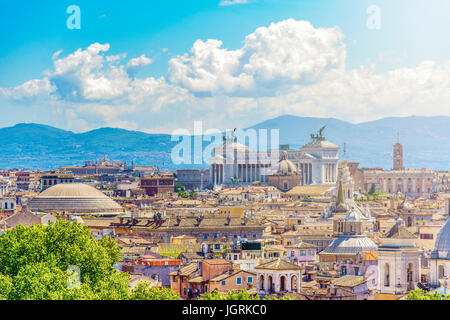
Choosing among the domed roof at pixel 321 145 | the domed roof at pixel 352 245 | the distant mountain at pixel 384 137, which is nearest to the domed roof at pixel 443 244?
the domed roof at pixel 352 245

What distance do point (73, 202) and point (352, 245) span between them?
37.6m

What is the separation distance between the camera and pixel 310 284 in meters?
29.5

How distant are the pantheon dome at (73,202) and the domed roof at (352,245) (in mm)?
32060

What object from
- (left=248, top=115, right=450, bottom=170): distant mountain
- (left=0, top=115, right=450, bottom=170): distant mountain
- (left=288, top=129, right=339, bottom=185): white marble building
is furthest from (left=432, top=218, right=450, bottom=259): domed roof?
(left=288, top=129, right=339, bottom=185): white marble building

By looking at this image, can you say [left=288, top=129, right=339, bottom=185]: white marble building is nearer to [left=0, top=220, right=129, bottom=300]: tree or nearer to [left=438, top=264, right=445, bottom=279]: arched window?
[left=438, top=264, right=445, bottom=279]: arched window

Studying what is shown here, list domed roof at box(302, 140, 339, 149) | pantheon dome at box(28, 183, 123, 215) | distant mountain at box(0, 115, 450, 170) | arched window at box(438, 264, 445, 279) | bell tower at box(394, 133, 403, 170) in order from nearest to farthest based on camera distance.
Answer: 1. arched window at box(438, 264, 445, 279)
2. pantheon dome at box(28, 183, 123, 215)
3. distant mountain at box(0, 115, 450, 170)
4. domed roof at box(302, 140, 339, 149)
5. bell tower at box(394, 133, 403, 170)

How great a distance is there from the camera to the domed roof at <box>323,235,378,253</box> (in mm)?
39281

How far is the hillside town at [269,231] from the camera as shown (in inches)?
1143

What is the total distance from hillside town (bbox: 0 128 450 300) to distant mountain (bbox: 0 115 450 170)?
14.7 ft

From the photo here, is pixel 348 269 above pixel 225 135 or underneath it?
underneath

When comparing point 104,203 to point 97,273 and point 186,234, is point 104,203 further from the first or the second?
point 97,273

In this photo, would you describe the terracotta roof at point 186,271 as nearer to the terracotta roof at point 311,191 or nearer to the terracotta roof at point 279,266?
the terracotta roof at point 279,266
